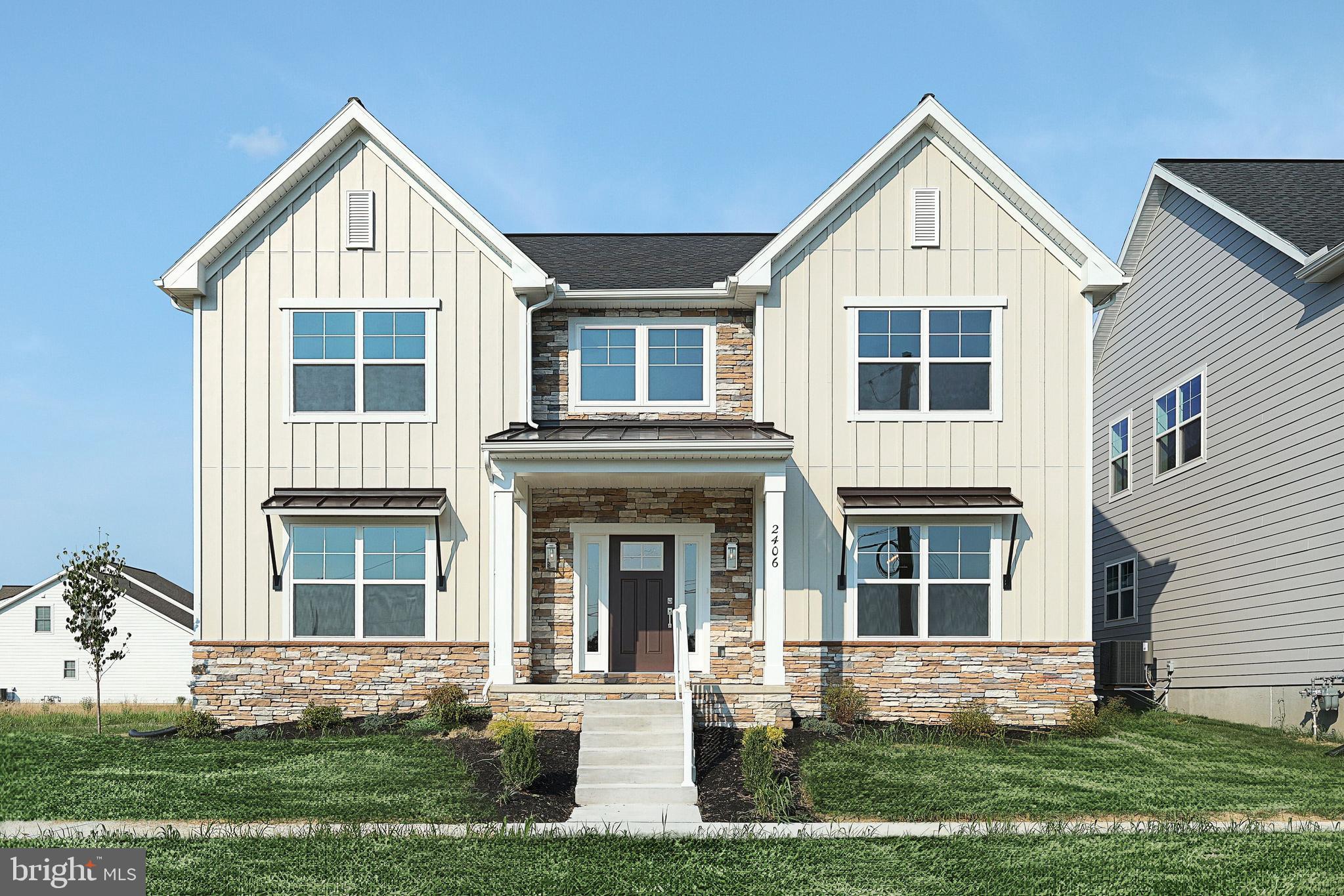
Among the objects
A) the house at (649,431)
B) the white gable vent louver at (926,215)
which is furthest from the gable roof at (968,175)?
the white gable vent louver at (926,215)

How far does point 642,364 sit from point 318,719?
628cm

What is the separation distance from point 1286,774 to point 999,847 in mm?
4664

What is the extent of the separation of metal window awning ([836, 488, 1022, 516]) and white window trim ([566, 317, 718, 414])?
7.82 ft

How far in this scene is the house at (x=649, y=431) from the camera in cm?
1527

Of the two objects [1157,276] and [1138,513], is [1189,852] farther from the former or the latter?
[1157,276]

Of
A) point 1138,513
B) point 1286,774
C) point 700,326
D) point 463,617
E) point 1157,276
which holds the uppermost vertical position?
point 1157,276

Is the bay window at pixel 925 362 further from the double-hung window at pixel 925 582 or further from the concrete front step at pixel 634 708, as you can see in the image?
the concrete front step at pixel 634 708

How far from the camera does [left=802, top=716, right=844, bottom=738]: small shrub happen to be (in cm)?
1383

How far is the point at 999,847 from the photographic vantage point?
906 cm

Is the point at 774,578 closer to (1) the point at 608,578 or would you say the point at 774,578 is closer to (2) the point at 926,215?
(1) the point at 608,578

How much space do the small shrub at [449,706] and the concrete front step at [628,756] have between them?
2794 mm

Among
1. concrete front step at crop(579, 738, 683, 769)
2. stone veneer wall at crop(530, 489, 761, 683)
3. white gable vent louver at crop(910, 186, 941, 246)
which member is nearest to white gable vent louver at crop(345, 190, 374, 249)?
stone veneer wall at crop(530, 489, 761, 683)

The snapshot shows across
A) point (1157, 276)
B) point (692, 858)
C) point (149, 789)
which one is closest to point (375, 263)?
point (149, 789)

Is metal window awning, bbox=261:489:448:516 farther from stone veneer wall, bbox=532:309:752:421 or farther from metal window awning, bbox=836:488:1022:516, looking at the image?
metal window awning, bbox=836:488:1022:516
